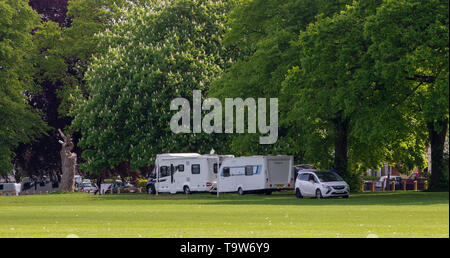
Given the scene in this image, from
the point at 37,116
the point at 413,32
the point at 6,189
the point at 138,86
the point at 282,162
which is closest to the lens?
the point at 413,32

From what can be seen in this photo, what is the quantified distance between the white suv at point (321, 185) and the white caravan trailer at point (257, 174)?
5.75 metres

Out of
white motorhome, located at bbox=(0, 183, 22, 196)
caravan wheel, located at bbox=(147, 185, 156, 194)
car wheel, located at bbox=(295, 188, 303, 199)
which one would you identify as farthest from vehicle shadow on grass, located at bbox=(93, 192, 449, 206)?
white motorhome, located at bbox=(0, 183, 22, 196)

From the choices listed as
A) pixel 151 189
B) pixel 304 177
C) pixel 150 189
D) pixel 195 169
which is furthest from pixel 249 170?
pixel 150 189

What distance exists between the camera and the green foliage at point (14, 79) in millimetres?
69375

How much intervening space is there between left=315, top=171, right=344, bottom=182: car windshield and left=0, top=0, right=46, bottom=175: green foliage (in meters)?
28.1

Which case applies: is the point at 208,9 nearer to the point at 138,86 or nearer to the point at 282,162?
the point at 138,86

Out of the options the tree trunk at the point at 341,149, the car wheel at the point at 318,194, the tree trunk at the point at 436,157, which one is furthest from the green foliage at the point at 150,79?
the tree trunk at the point at 436,157

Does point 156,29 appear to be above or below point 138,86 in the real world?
above

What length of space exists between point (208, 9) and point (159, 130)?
10.5 m

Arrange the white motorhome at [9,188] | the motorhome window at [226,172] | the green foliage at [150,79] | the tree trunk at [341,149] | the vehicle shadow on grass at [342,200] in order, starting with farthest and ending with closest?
1. the white motorhome at [9,188]
2. the green foliage at [150,79]
3. the motorhome window at [226,172]
4. the tree trunk at [341,149]
5. the vehicle shadow on grass at [342,200]

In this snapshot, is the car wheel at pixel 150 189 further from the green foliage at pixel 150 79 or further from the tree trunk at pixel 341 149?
the tree trunk at pixel 341 149

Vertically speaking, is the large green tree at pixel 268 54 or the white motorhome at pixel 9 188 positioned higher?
the large green tree at pixel 268 54
